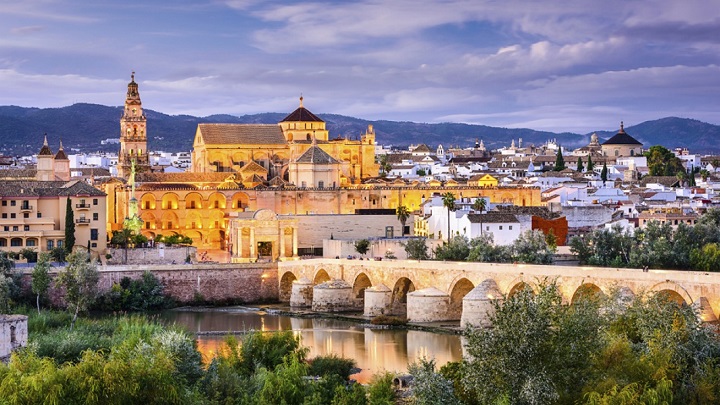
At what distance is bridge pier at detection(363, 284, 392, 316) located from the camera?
5662 centimetres

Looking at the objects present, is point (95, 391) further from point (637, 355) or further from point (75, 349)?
point (637, 355)

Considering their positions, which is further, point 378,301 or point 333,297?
point 333,297

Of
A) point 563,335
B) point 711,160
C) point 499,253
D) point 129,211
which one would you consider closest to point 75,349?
point 563,335

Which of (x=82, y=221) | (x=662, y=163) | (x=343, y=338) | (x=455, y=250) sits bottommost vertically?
(x=343, y=338)

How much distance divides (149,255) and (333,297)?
13.5 m

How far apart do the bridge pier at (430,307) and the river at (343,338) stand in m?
1.84

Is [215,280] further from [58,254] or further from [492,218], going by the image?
[492,218]

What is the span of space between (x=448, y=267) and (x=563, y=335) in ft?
81.7

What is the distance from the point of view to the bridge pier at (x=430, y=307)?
5328 cm

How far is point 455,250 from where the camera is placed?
205 ft

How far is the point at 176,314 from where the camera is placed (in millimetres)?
59656

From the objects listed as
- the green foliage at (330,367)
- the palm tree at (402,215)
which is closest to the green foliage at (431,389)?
the green foliage at (330,367)

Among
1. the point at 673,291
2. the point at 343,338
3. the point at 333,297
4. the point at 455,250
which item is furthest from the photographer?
the point at 455,250

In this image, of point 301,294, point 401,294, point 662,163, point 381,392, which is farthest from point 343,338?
point 662,163
